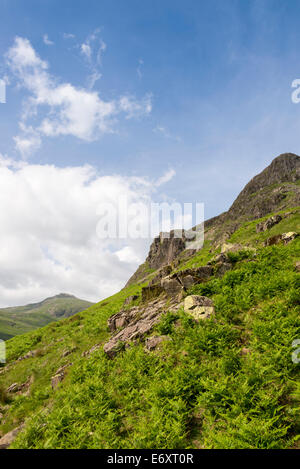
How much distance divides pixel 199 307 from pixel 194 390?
5683 mm

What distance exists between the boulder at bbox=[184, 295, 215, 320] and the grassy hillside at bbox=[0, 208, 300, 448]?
1.75ft

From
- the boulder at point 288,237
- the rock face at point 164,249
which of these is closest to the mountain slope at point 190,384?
the boulder at point 288,237

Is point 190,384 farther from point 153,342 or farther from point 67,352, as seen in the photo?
point 67,352

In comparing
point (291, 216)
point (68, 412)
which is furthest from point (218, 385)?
point (291, 216)

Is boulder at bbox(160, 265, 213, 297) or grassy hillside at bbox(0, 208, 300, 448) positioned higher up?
boulder at bbox(160, 265, 213, 297)

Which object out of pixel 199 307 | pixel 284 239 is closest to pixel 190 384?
pixel 199 307

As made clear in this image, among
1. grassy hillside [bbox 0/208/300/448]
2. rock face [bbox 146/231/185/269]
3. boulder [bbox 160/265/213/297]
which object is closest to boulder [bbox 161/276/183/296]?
boulder [bbox 160/265/213/297]

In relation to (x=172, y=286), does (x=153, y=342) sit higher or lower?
lower

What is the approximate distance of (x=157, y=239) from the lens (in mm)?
131125

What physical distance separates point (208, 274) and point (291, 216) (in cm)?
2868

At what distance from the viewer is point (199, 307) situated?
42.5ft

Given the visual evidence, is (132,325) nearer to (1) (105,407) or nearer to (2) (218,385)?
(1) (105,407)

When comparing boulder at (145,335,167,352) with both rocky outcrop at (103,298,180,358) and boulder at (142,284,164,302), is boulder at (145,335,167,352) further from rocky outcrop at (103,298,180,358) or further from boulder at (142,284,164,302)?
boulder at (142,284,164,302)

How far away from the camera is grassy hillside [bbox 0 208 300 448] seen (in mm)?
5961
